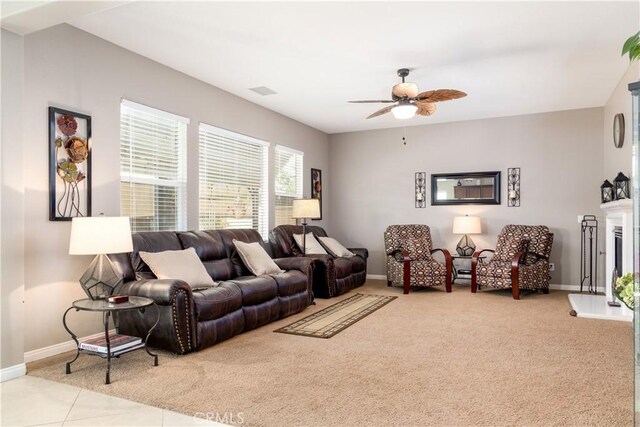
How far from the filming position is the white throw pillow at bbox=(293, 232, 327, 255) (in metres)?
6.37

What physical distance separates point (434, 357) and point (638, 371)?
5.27 feet

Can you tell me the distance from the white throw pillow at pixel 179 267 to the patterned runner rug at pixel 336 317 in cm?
Result: 87

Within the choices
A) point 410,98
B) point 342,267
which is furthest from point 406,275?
point 410,98

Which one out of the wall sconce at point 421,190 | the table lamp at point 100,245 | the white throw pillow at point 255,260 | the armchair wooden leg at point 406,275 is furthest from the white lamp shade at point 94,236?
the wall sconce at point 421,190

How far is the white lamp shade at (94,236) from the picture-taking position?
3.12 metres

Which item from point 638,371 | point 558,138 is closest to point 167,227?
point 638,371

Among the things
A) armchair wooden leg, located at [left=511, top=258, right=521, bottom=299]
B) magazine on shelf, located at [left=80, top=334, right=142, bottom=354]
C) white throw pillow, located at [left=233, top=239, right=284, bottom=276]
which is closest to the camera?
magazine on shelf, located at [left=80, top=334, right=142, bottom=354]

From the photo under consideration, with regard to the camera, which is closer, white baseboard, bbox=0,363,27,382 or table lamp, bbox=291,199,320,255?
white baseboard, bbox=0,363,27,382

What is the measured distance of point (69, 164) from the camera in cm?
365

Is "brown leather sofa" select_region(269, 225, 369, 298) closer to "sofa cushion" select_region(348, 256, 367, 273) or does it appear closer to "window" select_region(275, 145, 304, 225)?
"sofa cushion" select_region(348, 256, 367, 273)

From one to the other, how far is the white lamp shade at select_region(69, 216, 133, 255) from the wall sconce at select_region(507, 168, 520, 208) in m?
5.89

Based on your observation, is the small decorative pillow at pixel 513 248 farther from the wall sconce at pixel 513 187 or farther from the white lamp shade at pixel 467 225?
the wall sconce at pixel 513 187

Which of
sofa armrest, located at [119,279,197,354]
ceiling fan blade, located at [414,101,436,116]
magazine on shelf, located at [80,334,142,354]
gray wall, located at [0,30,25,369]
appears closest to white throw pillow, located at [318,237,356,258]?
ceiling fan blade, located at [414,101,436,116]

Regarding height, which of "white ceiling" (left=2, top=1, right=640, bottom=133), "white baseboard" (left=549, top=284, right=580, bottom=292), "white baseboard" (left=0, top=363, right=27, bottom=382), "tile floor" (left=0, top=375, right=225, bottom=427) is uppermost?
"white ceiling" (left=2, top=1, right=640, bottom=133)
